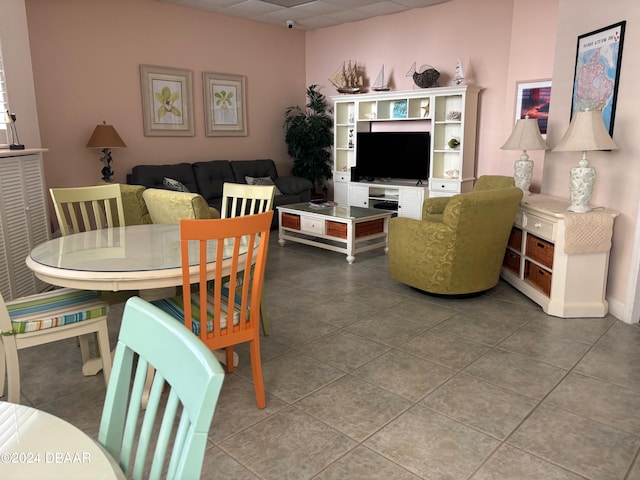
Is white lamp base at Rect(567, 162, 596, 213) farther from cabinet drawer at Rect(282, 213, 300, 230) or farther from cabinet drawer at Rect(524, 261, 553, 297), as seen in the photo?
cabinet drawer at Rect(282, 213, 300, 230)

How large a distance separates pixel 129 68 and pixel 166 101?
1.84 feet

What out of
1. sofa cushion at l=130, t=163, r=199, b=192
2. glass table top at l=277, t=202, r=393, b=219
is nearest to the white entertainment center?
glass table top at l=277, t=202, r=393, b=219

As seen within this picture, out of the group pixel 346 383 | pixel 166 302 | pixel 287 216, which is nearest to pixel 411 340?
pixel 346 383

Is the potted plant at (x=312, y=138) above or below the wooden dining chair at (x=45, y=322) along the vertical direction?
above

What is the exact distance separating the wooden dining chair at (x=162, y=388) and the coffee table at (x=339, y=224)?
381 cm

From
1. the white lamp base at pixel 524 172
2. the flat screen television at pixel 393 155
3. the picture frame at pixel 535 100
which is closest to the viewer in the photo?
the white lamp base at pixel 524 172

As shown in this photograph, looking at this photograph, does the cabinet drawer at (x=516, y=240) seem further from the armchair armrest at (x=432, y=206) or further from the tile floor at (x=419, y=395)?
the armchair armrest at (x=432, y=206)

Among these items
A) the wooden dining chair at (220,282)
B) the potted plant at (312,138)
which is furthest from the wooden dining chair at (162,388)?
the potted plant at (312,138)

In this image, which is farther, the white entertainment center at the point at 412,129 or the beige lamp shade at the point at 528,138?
the white entertainment center at the point at 412,129

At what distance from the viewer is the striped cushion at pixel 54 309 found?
2133 mm

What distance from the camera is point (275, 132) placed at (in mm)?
7391

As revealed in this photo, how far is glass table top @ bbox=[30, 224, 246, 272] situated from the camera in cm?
217

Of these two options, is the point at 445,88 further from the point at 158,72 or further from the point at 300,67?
the point at 158,72

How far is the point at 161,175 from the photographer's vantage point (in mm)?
5762
